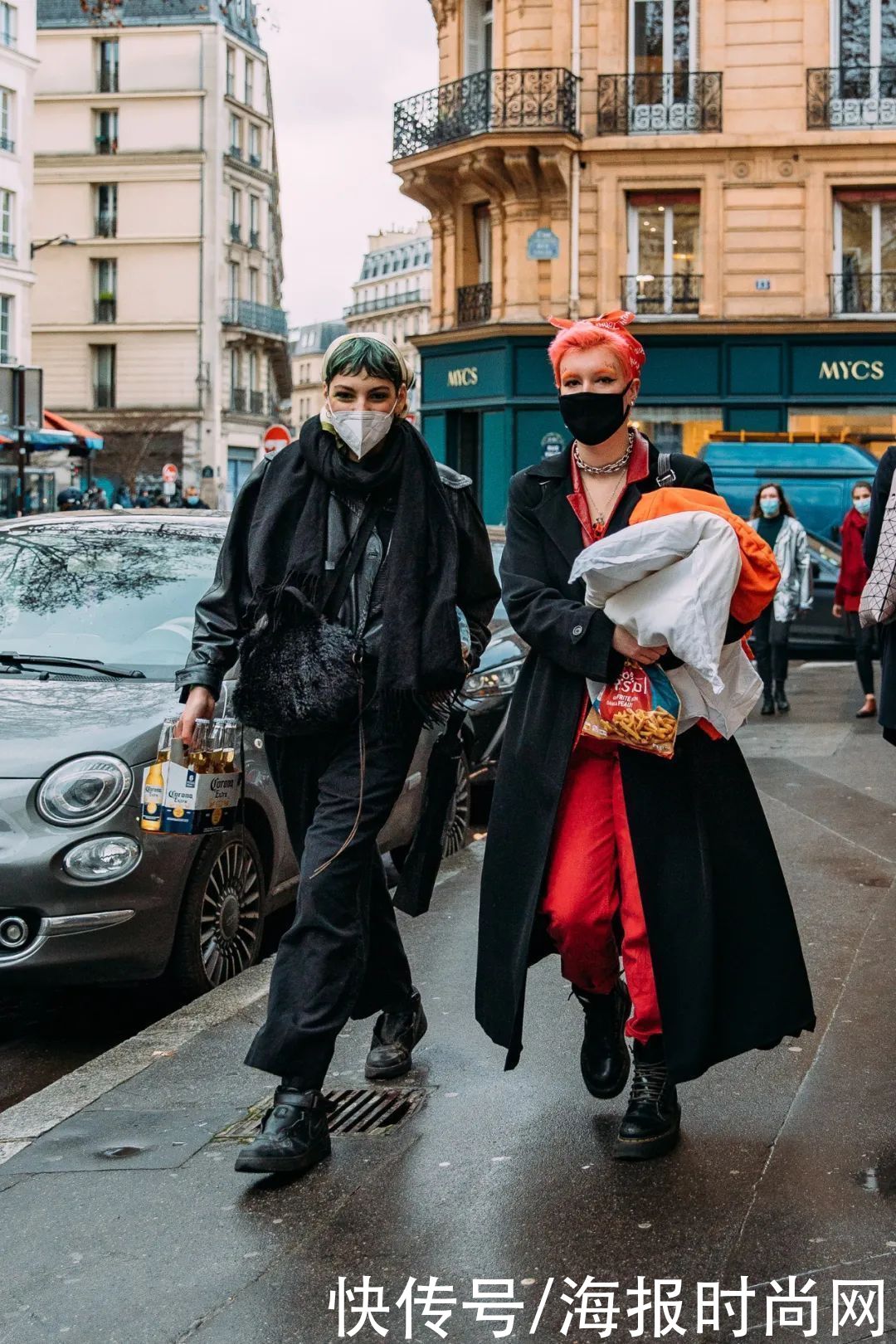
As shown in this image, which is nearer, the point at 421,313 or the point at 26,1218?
the point at 26,1218

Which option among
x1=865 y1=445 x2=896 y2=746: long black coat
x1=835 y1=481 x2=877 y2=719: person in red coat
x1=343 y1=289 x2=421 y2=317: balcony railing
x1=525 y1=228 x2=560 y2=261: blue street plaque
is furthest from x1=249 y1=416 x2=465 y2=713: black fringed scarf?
x1=343 y1=289 x2=421 y2=317: balcony railing

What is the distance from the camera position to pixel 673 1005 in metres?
3.92

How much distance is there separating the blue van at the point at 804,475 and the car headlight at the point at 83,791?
1675 centimetres

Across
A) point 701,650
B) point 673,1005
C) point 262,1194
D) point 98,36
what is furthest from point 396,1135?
point 98,36

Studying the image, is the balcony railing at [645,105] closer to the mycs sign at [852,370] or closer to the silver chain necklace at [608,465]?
the mycs sign at [852,370]

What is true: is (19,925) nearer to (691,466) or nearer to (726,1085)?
(726,1085)

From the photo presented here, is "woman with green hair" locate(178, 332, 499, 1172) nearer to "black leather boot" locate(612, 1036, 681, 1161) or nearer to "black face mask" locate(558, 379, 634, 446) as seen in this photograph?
"black face mask" locate(558, 379, 634, 446)

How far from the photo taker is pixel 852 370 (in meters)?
28.8

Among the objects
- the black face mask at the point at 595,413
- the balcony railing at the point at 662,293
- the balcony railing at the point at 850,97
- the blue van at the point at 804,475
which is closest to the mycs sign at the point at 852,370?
the balcony railing at the point at 662,293

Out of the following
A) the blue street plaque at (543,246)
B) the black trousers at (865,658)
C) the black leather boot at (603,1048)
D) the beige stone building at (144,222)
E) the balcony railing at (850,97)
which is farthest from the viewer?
the beige stone building at (144,222)

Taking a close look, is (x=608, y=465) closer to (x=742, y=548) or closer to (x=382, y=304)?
(x=742, y=548)

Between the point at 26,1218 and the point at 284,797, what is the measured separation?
1.18 m

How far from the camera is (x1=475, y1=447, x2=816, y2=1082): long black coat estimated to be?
3.92 meters

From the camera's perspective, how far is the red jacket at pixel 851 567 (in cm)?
1467
